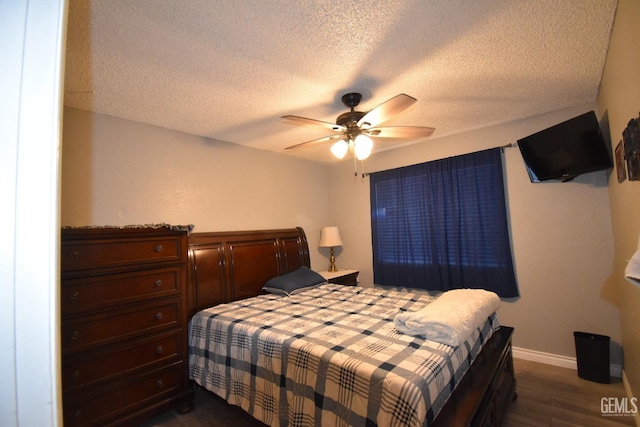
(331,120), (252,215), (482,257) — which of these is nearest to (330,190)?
(252,215)

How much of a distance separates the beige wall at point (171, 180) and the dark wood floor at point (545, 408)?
1678 mm

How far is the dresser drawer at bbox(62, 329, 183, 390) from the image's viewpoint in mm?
1727

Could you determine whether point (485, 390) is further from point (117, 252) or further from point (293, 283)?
point (117, 252)

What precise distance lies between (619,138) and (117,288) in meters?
3.61

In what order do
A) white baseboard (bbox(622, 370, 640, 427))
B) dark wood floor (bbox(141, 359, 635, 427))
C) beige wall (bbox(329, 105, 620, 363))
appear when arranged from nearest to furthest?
white baseboard (bbox(622, 370, 640, 427)) → dark wood floor (bbox(141, 359, 635, 427)) → beige wall (bbox(329, 105, 620, 363))

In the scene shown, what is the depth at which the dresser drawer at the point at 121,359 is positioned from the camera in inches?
68.0

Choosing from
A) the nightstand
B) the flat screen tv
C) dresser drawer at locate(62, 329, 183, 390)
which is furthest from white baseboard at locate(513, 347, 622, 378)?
dresser drawer at locate(62, 329, 183, 390)

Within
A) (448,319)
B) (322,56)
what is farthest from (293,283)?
(322,56)

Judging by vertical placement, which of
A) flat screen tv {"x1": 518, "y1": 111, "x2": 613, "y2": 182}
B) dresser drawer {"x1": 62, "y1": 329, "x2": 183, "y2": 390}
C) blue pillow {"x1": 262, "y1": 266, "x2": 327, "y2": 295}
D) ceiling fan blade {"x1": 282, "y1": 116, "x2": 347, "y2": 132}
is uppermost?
ceiling fan blade {"x1": 282, "y1": 116, "x2": 347, "y2": 132}

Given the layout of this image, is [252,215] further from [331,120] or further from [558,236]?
[558,236]

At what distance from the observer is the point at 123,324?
1.95 m

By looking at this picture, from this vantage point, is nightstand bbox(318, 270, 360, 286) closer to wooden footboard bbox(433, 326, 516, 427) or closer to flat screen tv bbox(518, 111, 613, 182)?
wooden footboard bbox(433, 326, 516, 427)

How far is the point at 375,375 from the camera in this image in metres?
1.24

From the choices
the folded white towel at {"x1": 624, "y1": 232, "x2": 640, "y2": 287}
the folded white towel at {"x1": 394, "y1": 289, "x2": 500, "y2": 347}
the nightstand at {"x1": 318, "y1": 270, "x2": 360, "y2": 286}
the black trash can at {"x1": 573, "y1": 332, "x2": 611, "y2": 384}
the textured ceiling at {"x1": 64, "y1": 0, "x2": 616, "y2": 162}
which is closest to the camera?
the folded white towel at {"x1": 624, "y1": 232, "x2": 640, "y2": 287}
